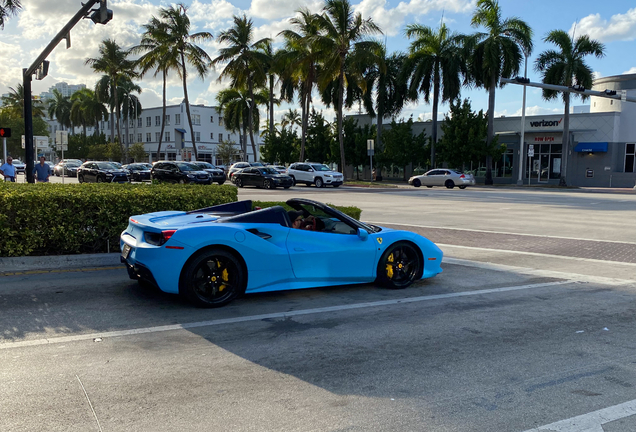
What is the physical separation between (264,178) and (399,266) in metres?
29.3

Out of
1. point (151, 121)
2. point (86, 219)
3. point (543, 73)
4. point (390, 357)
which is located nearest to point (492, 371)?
point (390, 357)

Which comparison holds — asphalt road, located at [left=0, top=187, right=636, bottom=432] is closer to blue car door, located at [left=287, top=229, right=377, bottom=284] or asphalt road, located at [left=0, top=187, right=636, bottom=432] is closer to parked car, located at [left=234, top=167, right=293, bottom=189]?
blue car door, located at [left=287, top=229, right=377, bottom=284]

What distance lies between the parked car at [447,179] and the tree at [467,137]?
18.0 ft

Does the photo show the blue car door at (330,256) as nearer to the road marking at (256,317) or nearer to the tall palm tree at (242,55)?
the road marking at (256,317)

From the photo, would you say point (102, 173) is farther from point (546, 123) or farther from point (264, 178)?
point (546, 123)

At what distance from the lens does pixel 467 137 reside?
1786 inches

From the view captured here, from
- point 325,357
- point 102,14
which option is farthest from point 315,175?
point 325,357

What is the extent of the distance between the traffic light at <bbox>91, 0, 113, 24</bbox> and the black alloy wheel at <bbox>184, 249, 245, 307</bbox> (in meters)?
11.9

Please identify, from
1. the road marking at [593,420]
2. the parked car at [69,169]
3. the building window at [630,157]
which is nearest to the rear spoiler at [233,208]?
the road marking at [593,420]

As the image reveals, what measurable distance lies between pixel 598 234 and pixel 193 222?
36.2 feet

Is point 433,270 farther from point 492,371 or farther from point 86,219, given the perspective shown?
point 86,219

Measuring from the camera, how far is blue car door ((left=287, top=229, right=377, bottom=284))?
6.53m

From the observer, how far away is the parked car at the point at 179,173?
117ft

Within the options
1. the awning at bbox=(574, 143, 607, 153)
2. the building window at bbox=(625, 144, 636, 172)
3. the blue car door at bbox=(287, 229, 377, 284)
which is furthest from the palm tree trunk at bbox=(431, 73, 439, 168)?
the blue car door at bbox=(287, 229, 377, 284)
